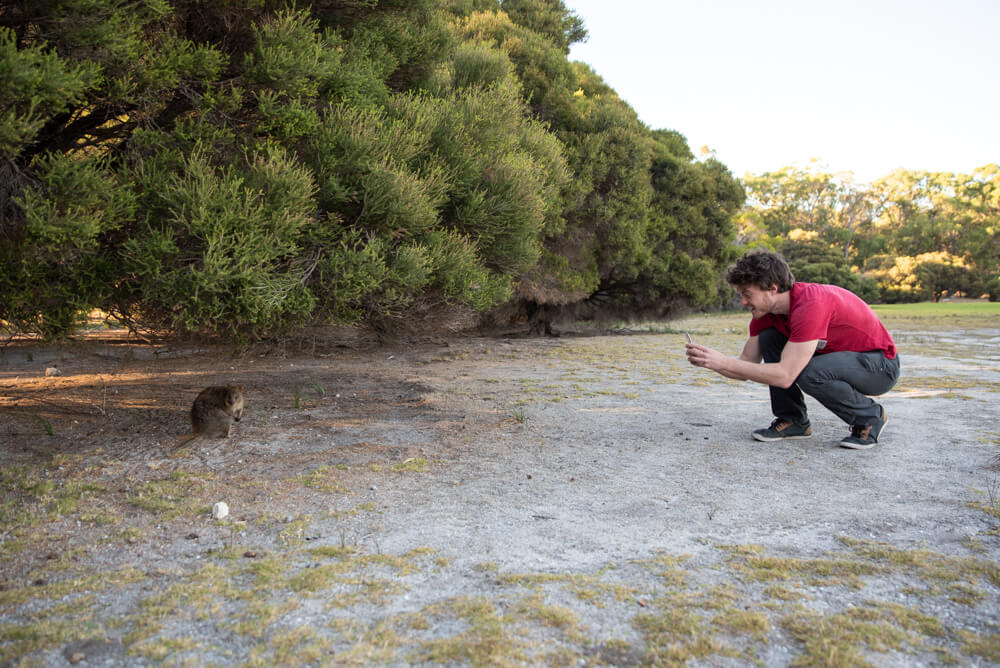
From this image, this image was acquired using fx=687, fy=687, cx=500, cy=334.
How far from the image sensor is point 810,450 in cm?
509

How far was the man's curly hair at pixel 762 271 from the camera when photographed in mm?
4742

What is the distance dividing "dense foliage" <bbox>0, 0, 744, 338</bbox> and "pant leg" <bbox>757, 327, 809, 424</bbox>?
8.68ft

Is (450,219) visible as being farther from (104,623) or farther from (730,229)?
(730,229)

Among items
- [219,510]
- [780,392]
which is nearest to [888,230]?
[780,392]

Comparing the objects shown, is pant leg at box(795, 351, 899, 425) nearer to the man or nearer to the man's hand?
the man

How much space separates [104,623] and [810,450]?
15.0 ft

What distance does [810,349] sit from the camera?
454cm

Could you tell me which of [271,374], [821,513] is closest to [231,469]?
[821,513]

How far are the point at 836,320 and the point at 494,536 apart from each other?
320 cm

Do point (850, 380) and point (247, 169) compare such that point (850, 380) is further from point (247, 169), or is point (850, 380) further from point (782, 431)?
point (247, 169)

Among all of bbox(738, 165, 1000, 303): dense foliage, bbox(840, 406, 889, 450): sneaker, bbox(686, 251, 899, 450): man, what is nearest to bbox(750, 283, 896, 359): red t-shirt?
bbox(686, 251, 899, 450): man

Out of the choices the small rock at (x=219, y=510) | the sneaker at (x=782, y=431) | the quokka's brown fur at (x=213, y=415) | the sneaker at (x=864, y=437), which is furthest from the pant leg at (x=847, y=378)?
the quokka's brown fur at (x=213, y=415)

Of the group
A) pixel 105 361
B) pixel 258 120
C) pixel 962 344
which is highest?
pixel 258 120

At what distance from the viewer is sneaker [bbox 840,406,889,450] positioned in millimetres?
5122
